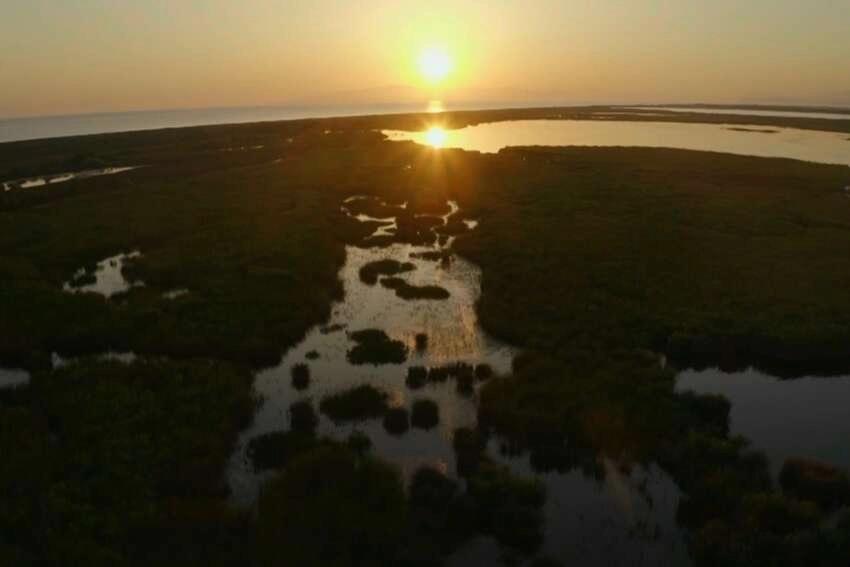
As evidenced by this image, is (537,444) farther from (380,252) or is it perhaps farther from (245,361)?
(380,252)

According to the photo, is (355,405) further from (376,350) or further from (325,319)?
(325,319)

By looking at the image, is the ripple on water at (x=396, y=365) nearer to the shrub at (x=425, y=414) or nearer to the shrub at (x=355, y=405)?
the shrub at (x=425, y=414)

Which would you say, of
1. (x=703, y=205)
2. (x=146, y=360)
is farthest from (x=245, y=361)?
(x=703, y=205)

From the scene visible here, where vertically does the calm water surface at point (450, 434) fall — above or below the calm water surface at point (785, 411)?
above

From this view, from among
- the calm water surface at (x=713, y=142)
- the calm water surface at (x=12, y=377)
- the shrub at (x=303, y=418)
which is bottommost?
the shrub at (x=303, y=418)

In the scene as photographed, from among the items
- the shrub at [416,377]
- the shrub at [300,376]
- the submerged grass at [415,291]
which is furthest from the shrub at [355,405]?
the submerged grass at [415,291]

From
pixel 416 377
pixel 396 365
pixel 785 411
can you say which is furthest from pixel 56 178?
pixel 785 411
